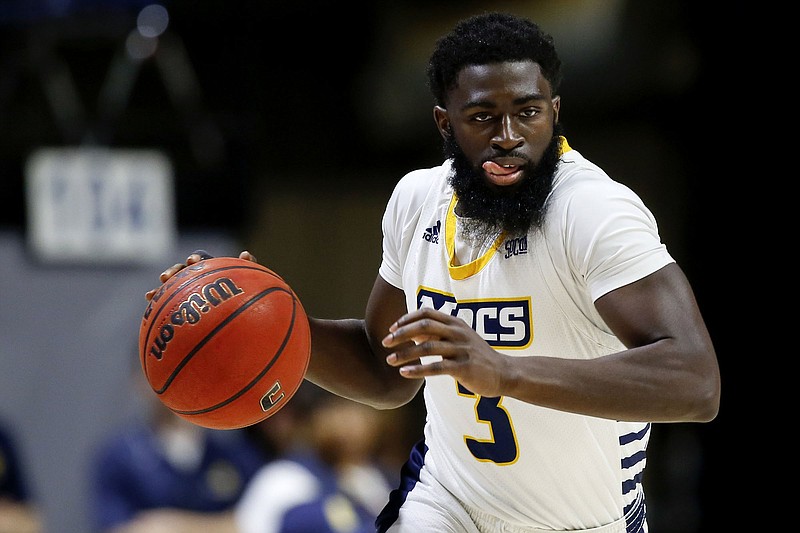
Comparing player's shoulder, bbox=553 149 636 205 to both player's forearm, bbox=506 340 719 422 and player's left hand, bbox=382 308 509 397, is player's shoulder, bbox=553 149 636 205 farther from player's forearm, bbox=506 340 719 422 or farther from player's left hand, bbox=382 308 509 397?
player's left hand, bbox=382 308 509 397

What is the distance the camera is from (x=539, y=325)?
321 cm

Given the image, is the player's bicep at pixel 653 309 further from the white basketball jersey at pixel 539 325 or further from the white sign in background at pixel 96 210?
the white sign in background at pixel 96 210

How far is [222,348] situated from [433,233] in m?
0.75

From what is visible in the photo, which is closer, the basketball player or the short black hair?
the basketball player

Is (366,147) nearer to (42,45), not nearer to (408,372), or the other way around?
(42,45)

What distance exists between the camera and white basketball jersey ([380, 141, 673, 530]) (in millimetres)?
3016

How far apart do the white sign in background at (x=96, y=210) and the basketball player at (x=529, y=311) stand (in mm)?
4441

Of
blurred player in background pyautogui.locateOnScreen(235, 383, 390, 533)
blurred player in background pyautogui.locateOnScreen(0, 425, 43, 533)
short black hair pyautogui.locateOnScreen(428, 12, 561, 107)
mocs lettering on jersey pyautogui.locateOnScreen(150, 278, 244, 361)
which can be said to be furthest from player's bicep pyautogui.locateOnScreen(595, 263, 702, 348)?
blurred player in background pyautogui.locateOnScreen(0, 425, 43, 533)

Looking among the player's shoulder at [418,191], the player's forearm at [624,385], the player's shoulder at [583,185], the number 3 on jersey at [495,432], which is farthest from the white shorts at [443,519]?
the player's shoulder at [583,185]

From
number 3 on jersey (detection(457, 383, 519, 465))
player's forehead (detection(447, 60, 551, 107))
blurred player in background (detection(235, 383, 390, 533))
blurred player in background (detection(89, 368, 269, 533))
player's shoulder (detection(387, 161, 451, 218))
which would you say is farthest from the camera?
blurred player in background (detection(89, 368, 269, 533))

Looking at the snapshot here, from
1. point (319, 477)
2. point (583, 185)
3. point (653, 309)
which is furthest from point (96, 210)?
point (653, 309)

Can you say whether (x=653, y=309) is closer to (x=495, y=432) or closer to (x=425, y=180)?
(x=495, y=432)

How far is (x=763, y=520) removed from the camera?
360 inches

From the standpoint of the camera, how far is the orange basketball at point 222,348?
3229 mm
